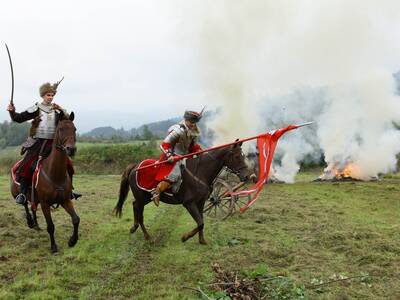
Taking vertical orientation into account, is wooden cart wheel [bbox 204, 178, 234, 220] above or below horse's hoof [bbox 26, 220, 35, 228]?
above

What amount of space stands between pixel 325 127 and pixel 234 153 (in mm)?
21788

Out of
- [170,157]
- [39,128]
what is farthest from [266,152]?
[39,128]

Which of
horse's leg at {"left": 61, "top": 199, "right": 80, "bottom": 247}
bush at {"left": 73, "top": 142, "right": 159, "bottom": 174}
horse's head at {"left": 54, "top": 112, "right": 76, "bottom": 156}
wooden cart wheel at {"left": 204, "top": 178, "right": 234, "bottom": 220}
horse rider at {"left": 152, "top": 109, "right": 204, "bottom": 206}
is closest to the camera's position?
horse's head at {"left": 54, "top": 112, "right": 76, "bottom": 156}

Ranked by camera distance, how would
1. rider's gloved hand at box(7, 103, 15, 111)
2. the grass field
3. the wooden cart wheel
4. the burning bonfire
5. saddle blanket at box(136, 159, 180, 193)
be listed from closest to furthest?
the grass field → rider's gloved hand at box(7, 103, 15, 111) → saddle blanket at box(136, 159, 180, 193) → the wooden cart wheel → the burning bonfire

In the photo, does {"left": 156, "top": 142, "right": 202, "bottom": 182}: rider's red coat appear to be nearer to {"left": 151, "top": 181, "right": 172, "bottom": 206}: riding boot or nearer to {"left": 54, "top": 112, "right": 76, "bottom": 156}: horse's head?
{"left": 151, "top": 181, "right": 172, "bottom": 206}: riding boot

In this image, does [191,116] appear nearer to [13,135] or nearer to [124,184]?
[124,184]

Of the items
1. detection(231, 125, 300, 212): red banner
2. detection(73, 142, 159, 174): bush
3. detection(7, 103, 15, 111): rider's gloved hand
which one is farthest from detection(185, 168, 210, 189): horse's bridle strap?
detection(73, 142, 159, 174): bush

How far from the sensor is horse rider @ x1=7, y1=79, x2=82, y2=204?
8.91 m

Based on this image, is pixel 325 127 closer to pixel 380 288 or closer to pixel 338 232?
pixel 338 232

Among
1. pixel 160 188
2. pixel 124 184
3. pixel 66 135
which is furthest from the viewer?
pixel 124 184

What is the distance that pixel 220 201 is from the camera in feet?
39.3

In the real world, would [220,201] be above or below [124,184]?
below

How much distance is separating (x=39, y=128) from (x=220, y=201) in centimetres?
530

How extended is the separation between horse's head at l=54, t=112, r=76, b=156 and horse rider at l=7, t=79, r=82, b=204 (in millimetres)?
328
